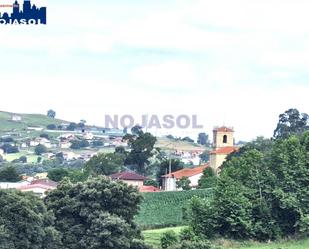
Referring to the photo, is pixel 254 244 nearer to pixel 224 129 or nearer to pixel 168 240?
pixel 168 240

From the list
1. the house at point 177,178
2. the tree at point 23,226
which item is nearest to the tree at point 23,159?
the house at point 177,178

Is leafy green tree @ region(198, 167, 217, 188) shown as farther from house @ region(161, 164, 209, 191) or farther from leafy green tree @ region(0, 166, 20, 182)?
leafy green tree @ region(0, 166, 20, 182)

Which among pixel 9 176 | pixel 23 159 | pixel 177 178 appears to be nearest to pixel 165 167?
Answer: pixel 177 178

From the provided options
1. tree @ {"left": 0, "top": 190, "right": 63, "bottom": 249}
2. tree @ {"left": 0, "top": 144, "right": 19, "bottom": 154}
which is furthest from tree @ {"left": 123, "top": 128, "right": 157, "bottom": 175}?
tree @ {"left": 0, "top": 144, "right": 19, "bottom": 154}

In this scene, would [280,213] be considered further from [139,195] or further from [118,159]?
[118,159]

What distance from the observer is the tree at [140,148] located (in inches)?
4075

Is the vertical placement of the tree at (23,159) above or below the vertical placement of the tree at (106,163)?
below

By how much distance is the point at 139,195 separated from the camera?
1801 inches

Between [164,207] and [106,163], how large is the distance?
1534 inches

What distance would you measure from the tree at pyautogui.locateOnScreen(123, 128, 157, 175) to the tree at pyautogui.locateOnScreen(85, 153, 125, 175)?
2028 mm

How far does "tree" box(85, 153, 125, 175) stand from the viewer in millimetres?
99438

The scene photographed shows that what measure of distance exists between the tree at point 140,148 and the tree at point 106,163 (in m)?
2.03

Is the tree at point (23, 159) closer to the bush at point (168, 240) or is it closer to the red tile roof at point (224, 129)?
the red tile roof at point (224, 129)

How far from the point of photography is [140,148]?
10406 cm
